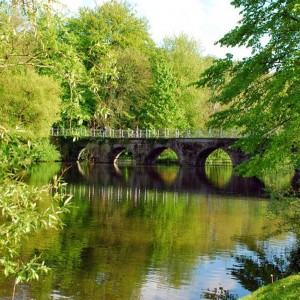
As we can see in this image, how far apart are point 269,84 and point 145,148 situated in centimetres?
4705

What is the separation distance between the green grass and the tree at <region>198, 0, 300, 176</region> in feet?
10.7

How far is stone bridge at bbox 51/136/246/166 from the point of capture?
57.8m

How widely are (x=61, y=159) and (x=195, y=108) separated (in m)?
18.5

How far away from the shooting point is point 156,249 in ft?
61.1

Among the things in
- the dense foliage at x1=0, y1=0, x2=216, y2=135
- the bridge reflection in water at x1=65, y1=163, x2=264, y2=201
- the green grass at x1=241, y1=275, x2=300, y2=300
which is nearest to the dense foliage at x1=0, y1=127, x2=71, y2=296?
the green grass at x1=241, y1=275, x2=300, y2=300

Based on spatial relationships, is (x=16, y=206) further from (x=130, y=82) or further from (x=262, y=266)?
(x=130, y=82)

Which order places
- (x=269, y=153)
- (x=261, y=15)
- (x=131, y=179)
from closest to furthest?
(x=269, y=153) → (x=261, y=15) → (x=131, y=179)

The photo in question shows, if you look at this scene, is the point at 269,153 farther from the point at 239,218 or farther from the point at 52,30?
the point at 239,218

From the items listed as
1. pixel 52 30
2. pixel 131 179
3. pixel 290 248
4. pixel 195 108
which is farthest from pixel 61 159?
pixel 52 30

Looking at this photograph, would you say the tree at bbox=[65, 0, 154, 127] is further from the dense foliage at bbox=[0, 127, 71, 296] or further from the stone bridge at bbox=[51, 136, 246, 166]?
the dense foliage at bbox=[0, 127, 71, 296]

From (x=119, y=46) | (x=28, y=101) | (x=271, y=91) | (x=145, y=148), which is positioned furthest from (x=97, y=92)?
Answer: (x=119, y=46)

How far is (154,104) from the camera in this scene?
6594cm

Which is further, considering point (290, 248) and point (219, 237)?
point (219, 237)

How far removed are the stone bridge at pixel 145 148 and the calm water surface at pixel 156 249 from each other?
2523 centimetres
